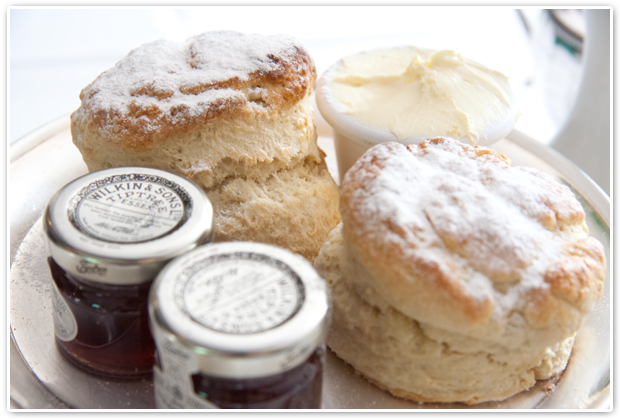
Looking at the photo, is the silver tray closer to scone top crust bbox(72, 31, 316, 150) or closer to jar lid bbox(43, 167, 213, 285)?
jar lid bbox(43, 167, 213, 285)

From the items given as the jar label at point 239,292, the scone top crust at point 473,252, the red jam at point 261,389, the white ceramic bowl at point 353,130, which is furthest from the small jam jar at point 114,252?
the white ceramic bowl at point 353,130

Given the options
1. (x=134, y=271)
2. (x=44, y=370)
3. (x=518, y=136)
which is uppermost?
(x=134, y=271)

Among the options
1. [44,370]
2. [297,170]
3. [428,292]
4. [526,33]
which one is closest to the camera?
[428,292]

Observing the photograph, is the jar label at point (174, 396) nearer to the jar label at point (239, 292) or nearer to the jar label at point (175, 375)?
the jar label at point (175, 375)

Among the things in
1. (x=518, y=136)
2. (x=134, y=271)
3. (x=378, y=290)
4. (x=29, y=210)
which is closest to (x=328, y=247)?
(x=378, y=290)

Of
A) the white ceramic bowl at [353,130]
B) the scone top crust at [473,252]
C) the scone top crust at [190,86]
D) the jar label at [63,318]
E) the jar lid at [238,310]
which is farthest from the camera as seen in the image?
the white ceramic bowl at [353,130]

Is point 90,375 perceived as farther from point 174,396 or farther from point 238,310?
point 238,310

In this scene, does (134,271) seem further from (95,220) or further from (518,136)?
(518,136)
